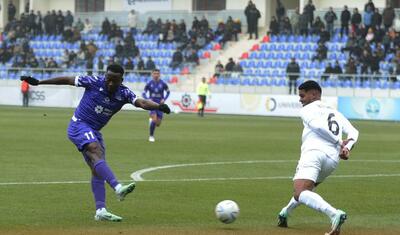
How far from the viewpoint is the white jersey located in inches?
434

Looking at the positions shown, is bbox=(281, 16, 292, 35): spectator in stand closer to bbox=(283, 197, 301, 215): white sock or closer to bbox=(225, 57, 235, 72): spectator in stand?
bbox=(225, 57, 235, 72): spectator in stand

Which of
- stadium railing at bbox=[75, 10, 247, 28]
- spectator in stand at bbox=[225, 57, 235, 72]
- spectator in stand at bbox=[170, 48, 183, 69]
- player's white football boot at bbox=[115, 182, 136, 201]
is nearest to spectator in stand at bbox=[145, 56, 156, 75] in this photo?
spectator in stand at bbox=[170, 48, 183, 69]

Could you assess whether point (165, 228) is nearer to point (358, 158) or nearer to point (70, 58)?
point (358, 158)

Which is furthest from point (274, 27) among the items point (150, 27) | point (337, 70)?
point (150, 27)

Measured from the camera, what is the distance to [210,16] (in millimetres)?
59938

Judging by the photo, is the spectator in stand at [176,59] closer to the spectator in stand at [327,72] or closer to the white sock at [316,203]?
the spectator in stand at [327,72]

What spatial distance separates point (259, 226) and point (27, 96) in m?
45.4

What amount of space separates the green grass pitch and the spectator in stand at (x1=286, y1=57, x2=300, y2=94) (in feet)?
52.4

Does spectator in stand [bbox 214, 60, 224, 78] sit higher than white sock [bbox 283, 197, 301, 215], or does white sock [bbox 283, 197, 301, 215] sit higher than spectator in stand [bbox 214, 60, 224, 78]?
white sock [bbox 283, 197, 301, 215]

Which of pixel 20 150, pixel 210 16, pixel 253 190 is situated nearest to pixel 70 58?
pixel 210 16

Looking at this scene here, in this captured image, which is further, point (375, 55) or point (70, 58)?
point (70, 58)

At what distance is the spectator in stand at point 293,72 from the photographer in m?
47.8

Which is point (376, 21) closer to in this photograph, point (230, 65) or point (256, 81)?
point (256, 81)

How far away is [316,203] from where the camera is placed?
1051 centimetres
